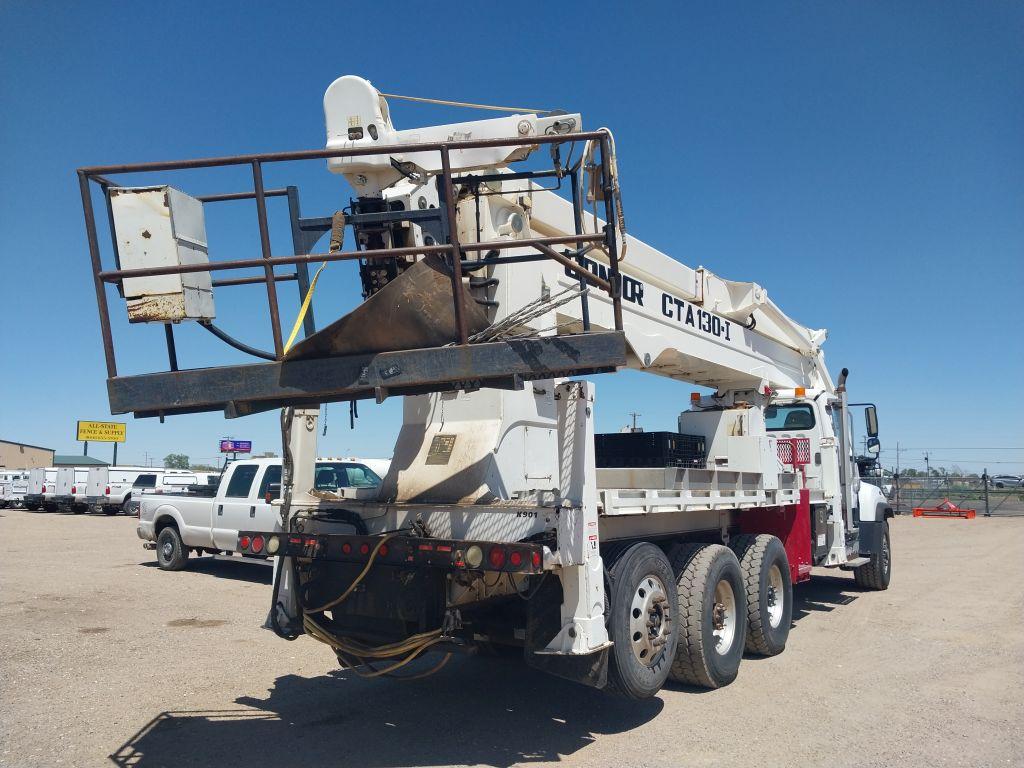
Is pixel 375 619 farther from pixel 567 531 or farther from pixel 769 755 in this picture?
pixel 769 755

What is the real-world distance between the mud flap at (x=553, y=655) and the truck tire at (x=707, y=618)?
4.61 ft

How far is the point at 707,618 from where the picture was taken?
20.2 feet

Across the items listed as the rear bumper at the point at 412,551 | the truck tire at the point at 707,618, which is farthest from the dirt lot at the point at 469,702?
the rear bumper at the point at 412,551

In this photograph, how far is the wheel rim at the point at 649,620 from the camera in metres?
5.27

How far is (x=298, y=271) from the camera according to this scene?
4715 mm

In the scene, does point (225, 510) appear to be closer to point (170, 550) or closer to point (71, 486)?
point (170, 550)

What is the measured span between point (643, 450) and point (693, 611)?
7.45 ft

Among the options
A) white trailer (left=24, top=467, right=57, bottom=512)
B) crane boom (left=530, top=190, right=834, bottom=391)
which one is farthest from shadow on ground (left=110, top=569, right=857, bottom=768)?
white trailer (left=24, top=467, right=57, bottom=512)

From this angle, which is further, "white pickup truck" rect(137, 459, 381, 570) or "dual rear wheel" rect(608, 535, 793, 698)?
"white pickup truck" rect(137, 459, 381, 570)

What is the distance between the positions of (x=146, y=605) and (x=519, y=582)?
7271 mm

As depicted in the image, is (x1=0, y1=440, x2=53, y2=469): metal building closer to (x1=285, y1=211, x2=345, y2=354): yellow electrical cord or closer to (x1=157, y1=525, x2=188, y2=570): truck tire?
(x1=157, y1=525, x2=188, y2=570): truck tire

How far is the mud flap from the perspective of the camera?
471 centimetres

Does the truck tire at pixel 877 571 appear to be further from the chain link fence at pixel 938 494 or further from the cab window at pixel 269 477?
the chain link fence at pixel 938 494

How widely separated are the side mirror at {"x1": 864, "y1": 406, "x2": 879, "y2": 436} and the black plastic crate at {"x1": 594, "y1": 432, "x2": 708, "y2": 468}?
414 centimetres
